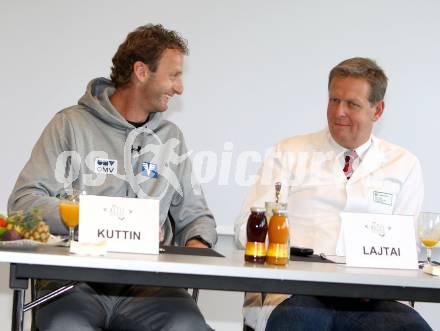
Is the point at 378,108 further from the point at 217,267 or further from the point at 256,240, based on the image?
the point at 217,267

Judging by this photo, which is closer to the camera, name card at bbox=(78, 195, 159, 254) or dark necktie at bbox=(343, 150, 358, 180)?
name card at bbox=(78, 195, 159, 254)

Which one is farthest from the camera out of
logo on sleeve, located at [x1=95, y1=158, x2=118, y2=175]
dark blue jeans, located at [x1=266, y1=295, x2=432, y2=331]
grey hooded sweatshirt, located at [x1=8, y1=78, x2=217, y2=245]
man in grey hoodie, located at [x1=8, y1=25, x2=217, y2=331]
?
logo on sleeve, located at [x1=95, y1=158, x2=118, y2=175]

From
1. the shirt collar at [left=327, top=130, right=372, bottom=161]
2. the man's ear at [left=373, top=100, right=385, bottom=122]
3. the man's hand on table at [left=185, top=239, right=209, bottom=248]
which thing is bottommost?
the man's hand on table at [left=185, top=239, right=209, bottom=248]

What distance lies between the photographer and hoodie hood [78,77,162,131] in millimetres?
3299

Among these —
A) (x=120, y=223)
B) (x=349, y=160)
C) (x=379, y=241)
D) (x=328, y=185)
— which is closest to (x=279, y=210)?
(x=379, y=241)

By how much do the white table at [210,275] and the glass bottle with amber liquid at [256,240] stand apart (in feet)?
0.17

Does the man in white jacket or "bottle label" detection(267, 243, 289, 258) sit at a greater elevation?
the man in white jacket

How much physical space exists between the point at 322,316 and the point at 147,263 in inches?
34.0

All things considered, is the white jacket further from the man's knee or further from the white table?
the white table

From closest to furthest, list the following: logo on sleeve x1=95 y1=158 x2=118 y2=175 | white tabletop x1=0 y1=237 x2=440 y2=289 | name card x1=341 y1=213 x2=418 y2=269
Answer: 1. white tabletop x1=0 y1=237 x2=440 y2=289
2. name card x1=341 y1=213 x2=418 y2=269
3. logo on sleeve x1=95 y1=158 x2=118 y2=175

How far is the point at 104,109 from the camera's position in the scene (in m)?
3.30

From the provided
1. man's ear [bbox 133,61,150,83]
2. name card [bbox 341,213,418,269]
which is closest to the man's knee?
name card [bbox 341,213,418,269]

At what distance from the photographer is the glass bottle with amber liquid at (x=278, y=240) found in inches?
91.6

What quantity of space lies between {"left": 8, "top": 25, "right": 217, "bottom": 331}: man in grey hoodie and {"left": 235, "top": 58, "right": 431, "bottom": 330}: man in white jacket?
0.36 meters
